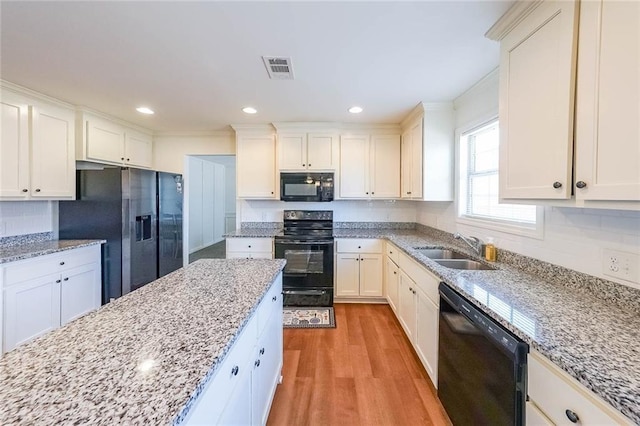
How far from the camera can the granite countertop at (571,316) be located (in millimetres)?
793

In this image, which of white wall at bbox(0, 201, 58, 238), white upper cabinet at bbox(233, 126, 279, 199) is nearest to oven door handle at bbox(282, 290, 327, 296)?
white upper cabinet at bbox(233, 126, 279, 199)

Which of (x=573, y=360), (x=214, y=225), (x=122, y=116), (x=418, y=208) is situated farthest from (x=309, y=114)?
(x=214, y=225)

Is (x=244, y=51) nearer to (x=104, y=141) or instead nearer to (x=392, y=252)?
(x=392, y=252)

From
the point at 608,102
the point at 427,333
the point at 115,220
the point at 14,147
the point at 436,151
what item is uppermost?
the point at 436,151

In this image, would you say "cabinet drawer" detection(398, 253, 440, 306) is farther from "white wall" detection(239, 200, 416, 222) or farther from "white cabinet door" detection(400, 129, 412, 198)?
"white wall" detection(239, 200, 416, 222)

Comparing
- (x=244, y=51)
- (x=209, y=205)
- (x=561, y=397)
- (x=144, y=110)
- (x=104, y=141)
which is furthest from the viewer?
(x=209, y=205)

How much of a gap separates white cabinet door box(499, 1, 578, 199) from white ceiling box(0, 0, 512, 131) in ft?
0.89

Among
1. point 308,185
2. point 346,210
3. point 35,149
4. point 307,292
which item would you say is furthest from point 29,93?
point 346,210

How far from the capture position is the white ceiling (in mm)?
1526

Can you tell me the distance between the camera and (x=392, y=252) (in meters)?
3.21

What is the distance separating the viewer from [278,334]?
76.0 inches

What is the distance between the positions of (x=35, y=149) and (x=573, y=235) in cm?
429

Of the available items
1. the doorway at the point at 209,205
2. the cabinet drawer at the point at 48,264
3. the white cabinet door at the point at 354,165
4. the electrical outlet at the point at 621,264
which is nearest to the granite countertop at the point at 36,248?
the cabinet drawer at the point at 48,264

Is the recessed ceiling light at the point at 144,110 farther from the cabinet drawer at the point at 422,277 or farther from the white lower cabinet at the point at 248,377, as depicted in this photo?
the cabinet drawer at the point at 422,277
